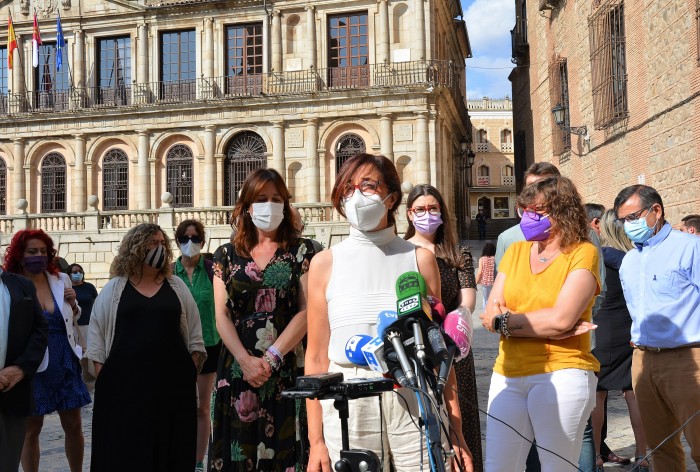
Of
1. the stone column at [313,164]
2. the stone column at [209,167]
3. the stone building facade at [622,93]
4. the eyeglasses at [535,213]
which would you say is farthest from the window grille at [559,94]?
the eyeglasses at [535,213]

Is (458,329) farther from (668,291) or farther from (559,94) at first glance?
(559,94)

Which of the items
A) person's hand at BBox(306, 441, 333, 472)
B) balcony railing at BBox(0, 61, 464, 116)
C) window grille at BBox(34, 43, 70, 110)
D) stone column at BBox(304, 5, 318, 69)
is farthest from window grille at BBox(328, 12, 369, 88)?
person's hand at BBox(306, 441, 333, 472)

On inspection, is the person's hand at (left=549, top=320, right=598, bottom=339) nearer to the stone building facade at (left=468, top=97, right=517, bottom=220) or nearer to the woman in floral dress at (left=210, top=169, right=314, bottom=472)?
the woman in floral dress at (left=210, top=169, right=314, bottom=472)

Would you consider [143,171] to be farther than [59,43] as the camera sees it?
Yes

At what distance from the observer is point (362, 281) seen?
296 cm

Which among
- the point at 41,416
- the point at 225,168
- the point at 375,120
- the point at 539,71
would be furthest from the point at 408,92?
the point at 41,416

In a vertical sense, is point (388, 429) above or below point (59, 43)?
below

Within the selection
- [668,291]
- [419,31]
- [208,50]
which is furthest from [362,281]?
[208,50]

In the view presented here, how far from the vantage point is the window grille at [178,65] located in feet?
100

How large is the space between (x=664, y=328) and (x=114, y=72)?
3069 cm

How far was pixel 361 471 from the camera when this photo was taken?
2.14 meters

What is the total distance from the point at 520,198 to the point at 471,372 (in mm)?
1282

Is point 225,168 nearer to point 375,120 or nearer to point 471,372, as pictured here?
point 375,120

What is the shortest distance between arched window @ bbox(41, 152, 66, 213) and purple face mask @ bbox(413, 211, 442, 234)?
2966 centimetres
